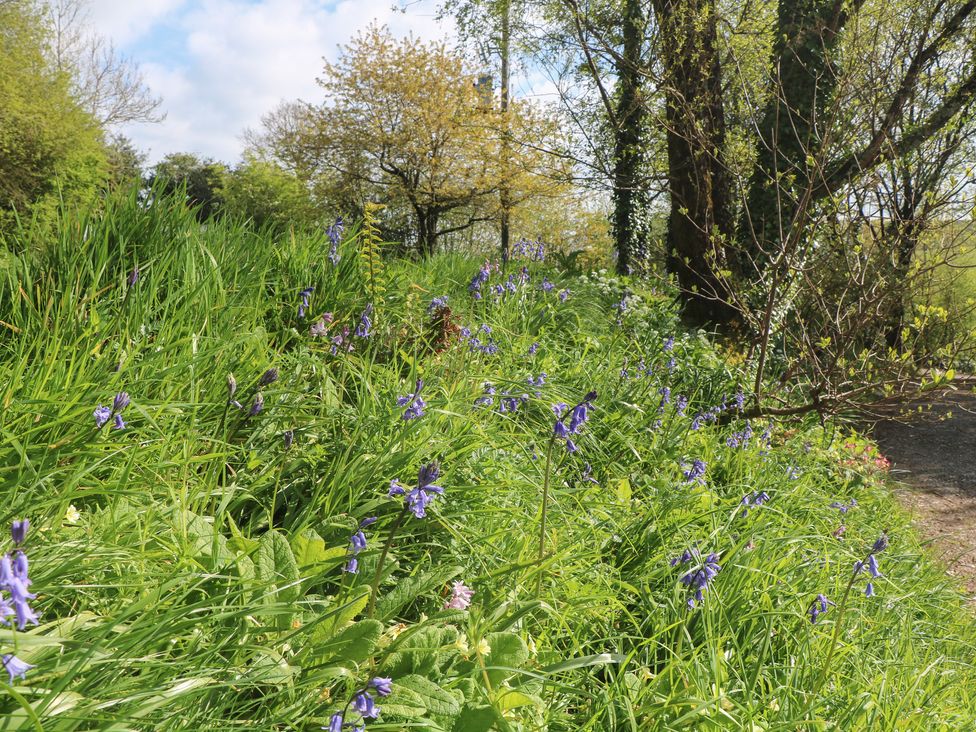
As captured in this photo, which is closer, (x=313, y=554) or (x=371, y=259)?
(x=313, y=554)

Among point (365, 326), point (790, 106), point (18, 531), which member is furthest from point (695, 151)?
point (18, 531)

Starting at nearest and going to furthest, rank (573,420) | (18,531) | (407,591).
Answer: (18,531) < (407,591) < (573,420)

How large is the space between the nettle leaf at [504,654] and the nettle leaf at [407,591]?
28 cm

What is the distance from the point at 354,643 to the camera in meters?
1.65

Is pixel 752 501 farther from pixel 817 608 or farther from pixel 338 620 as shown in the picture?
pixel 338 620

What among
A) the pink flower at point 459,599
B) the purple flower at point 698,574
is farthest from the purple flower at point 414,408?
the purple flower at point 698,574

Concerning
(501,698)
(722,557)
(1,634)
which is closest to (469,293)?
(722,557)

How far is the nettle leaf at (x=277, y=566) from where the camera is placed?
69.8 inches

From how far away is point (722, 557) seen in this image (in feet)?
9.00

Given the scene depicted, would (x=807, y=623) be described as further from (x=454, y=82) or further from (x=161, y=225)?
(x=454, y=82)

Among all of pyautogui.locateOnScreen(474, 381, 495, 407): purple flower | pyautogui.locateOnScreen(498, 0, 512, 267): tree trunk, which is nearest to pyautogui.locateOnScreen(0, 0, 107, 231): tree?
pyautogui.locateOnScreen(498, 0, 512, 267): tree trunk

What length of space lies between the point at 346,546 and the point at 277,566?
253mm

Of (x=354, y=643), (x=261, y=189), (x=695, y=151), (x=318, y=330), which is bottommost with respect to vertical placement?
(x=354, y=643)

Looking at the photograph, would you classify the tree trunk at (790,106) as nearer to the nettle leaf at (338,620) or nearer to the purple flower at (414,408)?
the purple flower at (414,408)
